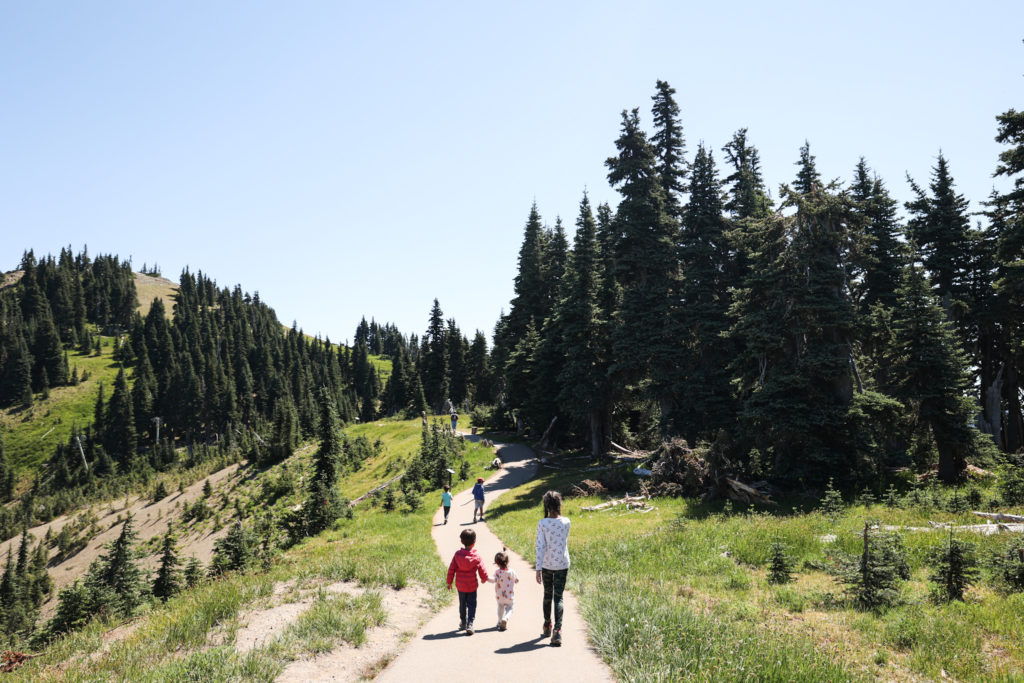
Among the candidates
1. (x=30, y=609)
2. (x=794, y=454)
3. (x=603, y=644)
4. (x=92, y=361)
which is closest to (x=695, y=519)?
(x=794, y=454)

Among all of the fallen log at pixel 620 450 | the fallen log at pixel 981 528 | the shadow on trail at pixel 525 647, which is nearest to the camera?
the shadow on trail at pixel 525 647

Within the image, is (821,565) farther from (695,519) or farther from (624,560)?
(695,519)

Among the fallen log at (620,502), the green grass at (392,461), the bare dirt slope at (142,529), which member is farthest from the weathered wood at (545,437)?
the bare dirt slope at (142,529)

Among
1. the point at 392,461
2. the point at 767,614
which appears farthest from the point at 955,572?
the point at 392,461

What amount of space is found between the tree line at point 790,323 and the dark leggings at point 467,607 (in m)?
16.2

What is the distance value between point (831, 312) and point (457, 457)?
87.6 feet

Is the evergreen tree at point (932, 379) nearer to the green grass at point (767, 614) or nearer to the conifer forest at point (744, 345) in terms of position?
the conifer forest at point (744, 345)

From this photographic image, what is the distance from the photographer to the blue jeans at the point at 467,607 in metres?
8.18

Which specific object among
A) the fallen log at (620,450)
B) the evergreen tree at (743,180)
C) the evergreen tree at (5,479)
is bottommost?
the evergreen tree at (5,479)

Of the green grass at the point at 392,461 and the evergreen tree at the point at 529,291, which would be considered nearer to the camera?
A: the green grass at the point at 392,461

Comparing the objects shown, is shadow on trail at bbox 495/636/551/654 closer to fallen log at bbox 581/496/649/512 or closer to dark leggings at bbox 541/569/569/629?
dark leggings at bbox 541/569/569/629

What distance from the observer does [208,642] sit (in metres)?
8.06

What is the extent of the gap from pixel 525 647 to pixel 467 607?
1373mm

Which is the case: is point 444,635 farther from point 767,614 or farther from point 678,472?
point 678,472
